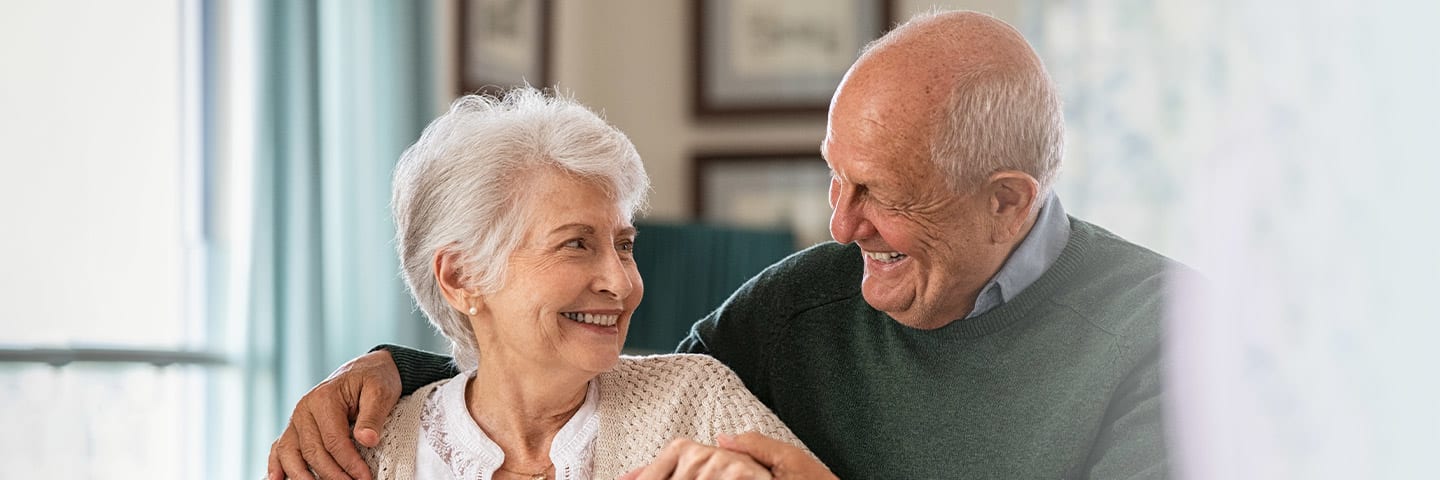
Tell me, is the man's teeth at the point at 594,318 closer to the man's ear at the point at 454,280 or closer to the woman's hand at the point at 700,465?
the man's ear at the point at 454,280

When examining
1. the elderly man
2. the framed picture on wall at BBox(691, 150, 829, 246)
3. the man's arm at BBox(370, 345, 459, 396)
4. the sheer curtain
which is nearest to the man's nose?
the elderly man

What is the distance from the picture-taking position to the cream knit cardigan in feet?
5.13

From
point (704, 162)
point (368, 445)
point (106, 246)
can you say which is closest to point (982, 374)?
point (368, 445)

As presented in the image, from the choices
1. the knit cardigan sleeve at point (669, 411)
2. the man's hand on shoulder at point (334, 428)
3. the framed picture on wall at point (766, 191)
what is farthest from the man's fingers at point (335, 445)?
the framed picture on wall at point (766, 191)

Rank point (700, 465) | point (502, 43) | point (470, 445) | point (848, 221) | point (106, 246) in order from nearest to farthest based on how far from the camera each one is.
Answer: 1. point (700, 465)
2. point (848, 221)
3. point (470, 445)
4. point (106, 246)
5. point (502, 43)

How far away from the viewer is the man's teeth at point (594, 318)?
5.16 ft

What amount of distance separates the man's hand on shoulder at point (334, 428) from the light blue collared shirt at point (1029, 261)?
0.78 metres

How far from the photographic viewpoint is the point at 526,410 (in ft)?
5.32

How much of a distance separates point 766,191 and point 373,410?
245 cm

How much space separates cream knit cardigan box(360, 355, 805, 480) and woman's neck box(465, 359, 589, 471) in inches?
2.1

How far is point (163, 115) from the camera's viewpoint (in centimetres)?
266

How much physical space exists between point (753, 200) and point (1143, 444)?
2.64 metres

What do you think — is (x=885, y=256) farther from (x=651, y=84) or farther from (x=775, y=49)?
(x=651, y=84)

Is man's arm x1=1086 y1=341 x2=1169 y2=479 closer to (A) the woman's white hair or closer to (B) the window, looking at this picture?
(A) the woman's white hair
